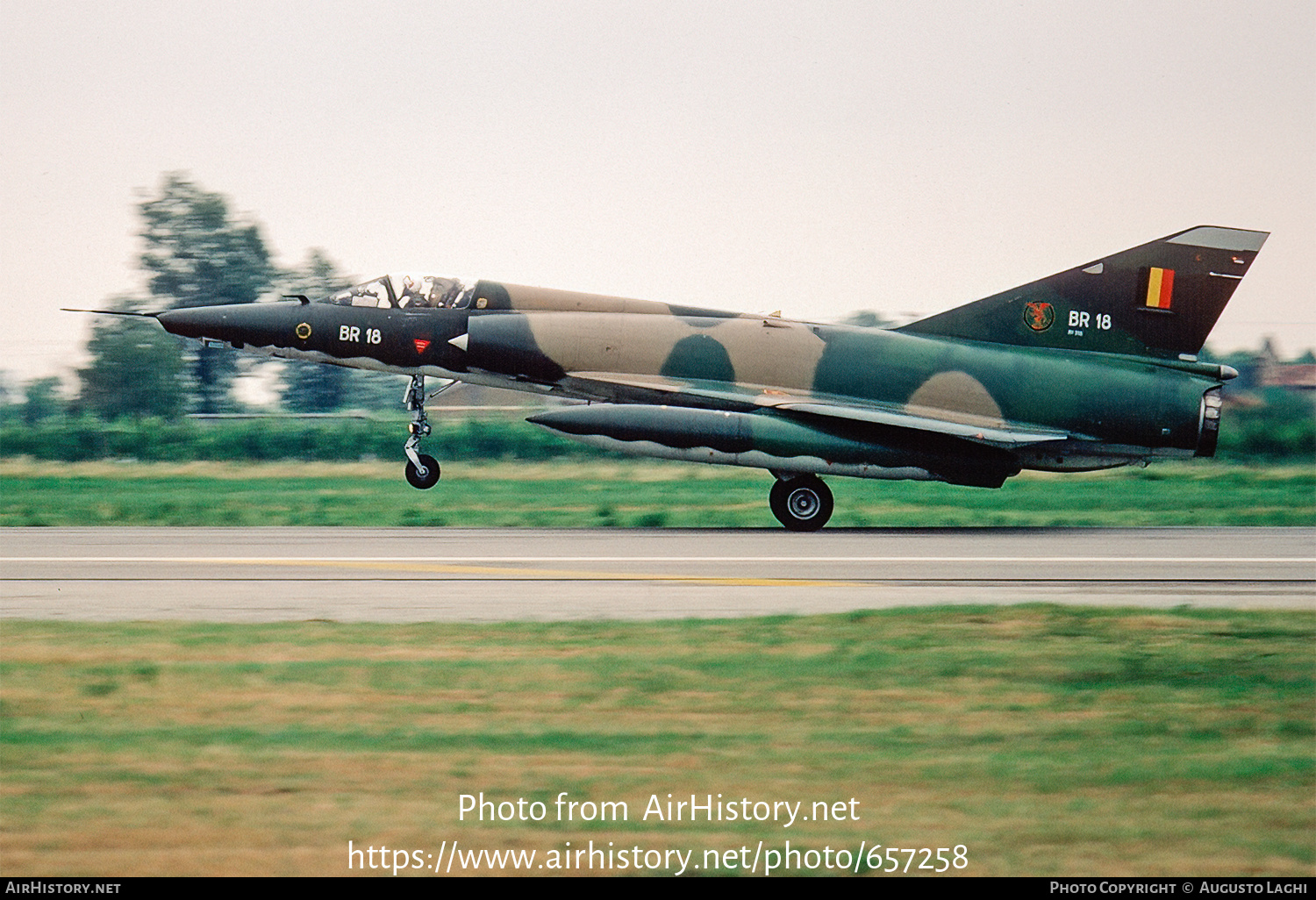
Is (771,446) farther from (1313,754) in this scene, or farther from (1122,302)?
(1313,754)

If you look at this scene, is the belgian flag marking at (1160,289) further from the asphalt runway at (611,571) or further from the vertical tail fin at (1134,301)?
the asphalt runway at (611,571)

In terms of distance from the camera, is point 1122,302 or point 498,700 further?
point 1122,302

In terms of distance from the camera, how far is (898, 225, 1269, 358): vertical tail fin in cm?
1839

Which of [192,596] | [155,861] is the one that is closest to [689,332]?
[192,596]

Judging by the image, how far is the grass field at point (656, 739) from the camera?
524 centimetres

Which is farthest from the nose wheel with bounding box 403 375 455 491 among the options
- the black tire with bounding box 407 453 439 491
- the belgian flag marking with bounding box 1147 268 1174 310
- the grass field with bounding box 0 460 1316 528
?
the belgian flag marking with bounding box 1147 268 1174 310

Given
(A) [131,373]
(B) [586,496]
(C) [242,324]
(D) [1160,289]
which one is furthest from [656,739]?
(A) [131,373]

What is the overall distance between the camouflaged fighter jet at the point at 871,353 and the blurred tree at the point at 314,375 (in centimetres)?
1680

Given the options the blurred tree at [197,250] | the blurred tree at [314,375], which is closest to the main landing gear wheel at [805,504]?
the blurred tree at [314,375]

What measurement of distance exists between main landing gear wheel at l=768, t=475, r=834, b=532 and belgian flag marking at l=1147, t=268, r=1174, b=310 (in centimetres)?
529

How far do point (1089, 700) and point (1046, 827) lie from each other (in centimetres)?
224

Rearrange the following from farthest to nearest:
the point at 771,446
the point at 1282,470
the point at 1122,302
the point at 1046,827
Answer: the point at 1282,470
the point at 1122,302
the point at 771,446
the point at 1046,827

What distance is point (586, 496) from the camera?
76.2 feet

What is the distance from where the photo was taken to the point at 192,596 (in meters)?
11.1
